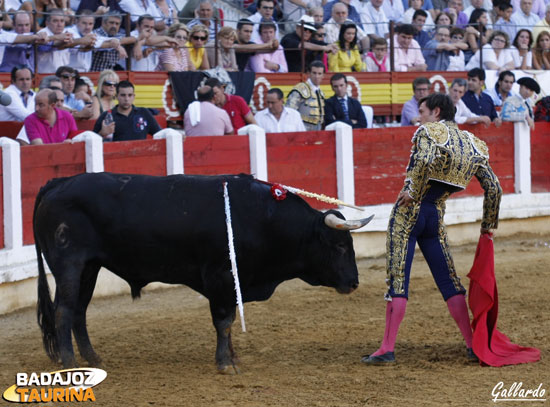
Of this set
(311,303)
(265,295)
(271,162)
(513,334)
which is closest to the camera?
(265,295)

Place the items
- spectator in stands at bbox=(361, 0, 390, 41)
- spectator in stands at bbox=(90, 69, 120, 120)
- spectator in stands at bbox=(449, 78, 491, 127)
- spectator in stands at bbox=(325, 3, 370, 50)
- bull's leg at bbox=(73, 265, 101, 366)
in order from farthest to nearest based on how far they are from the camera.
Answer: spectator in stands at bbox=(361, 0, 390, 41) < spectator in stands at bbox=(325, 3, 370, 50) < spectator in stands at bbox=(449, 78, 491, 127) < spectator in stands at bbox=(90, 69, 120, 120) < bull's leg at bbox=(73, 265, 101, 366)

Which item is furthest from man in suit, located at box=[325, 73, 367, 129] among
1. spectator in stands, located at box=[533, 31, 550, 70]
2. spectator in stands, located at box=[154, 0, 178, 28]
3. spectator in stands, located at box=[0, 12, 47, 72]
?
spectator in stands, located at box=[533, 31, 550, 70]

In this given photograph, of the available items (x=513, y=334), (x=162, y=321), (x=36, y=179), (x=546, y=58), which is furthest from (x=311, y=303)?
(x=546, y=58)

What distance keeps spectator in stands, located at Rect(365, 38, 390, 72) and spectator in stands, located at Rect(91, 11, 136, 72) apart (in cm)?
331

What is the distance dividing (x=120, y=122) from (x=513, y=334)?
146 inches

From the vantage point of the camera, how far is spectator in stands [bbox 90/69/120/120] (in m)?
8.23

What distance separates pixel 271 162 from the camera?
8.92 metres

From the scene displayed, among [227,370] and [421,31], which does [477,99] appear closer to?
[421,31]

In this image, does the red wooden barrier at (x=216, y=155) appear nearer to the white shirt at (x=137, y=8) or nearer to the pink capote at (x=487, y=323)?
the white shirt at (x=137, y=8)

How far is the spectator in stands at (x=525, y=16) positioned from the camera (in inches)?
533

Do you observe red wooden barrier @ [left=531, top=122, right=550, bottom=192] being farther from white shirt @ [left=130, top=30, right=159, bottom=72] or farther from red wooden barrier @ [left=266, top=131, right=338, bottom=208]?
white shirt @ [left=130, top=30, right=159, bottom=72]

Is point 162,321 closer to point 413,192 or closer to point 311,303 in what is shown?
point 311,303

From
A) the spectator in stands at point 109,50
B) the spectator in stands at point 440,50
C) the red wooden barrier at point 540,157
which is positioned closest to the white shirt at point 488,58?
the spectator in stands at point 440,50

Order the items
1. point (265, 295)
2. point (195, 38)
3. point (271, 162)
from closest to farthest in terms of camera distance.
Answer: point (265, 295), point (271, 162), point (195, 38)
